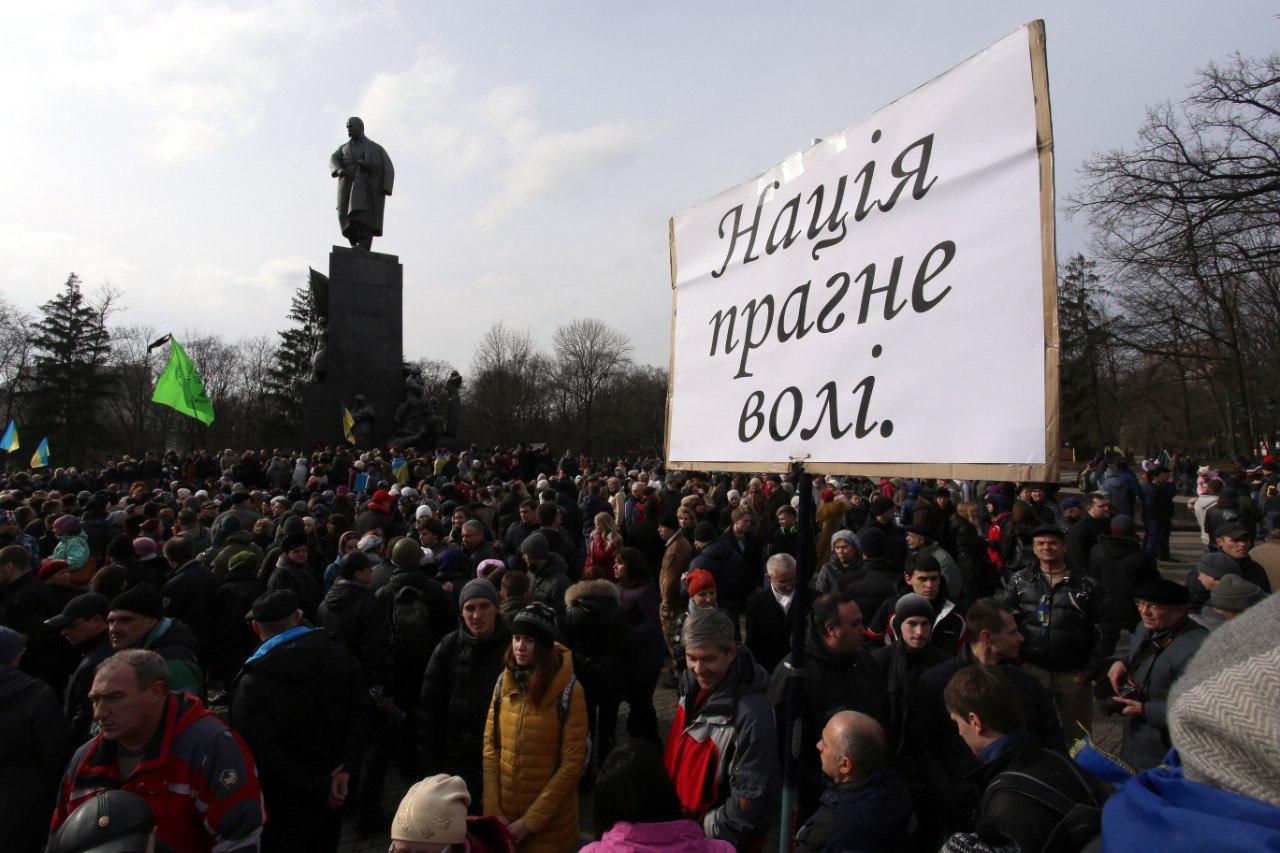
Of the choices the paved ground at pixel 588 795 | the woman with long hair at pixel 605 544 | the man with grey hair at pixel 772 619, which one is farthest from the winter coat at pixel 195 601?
the man with grey hair at pixel 772 619

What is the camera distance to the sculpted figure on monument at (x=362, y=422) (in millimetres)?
21234

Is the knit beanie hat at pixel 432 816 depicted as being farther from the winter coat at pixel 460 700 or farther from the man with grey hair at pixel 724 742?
the winter coat at pixel 460 700

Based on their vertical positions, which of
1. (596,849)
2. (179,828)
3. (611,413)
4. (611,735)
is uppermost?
(611,413)

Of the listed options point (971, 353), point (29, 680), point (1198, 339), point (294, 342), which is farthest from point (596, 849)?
point (294, 342)

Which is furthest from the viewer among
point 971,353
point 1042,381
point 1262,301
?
point 1262,301

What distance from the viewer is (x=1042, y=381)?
1.83m

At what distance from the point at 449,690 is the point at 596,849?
1995 mm

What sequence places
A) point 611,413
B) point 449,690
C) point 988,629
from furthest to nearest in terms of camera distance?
point 611,413 → point 449,690 → point 988,629

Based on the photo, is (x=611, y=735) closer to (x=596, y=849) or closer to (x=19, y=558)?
(x=596, y=849)

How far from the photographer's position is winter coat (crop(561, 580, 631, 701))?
14.0 ft

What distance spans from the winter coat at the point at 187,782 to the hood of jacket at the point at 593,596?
1.96m

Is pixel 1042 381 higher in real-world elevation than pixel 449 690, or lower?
higher

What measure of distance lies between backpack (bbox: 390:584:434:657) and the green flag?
A: 10.5 metres

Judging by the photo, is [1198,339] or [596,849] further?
[1198,339]
